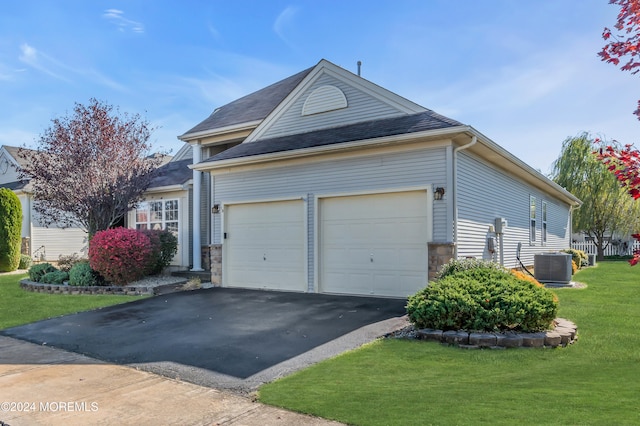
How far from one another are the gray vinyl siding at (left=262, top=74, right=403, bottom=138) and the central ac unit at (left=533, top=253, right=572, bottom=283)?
22.1 feet

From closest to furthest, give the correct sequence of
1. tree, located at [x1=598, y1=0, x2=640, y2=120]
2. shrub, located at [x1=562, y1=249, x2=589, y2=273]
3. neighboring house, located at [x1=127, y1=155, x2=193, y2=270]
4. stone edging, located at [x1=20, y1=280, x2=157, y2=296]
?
tree, located at [x1=598, y1=0, x2=640, y2=120], stone edging, located at [x1=20, y1=280, x2=157, y2=296], neighboring house, located at [x1=127, y1=155, x2=193, y2=270], shrub, located at [x1=562, y1=249, x2=589, y2=273]

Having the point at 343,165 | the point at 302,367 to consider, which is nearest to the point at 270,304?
the point at 343,165

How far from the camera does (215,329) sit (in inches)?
294

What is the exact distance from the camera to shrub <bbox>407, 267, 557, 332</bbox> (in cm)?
612

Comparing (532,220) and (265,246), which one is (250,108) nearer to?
(265,246)

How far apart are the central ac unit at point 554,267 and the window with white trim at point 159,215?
1225 centimetres

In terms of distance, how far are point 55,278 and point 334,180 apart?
9.01 m

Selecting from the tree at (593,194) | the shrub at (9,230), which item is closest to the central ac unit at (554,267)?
the tree at (593,194)

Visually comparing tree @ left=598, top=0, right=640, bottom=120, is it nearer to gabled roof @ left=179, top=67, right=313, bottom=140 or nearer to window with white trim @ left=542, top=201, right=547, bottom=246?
gabled roof @ left=179, top=67, right=313, bottom=140

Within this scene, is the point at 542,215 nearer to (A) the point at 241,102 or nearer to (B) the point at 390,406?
(A) the point at 241,102

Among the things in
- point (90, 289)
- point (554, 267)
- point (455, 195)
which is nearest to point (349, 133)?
point (455, 195)

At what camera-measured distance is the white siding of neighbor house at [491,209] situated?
33.2ft

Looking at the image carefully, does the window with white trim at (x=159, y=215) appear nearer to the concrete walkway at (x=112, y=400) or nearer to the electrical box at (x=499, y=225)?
the concrete walkway at (x=112, y=400)

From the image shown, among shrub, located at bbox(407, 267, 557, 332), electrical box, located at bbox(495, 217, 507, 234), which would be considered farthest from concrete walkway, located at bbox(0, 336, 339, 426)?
electrical box, located at bbox(495, 217, 507, 234)
